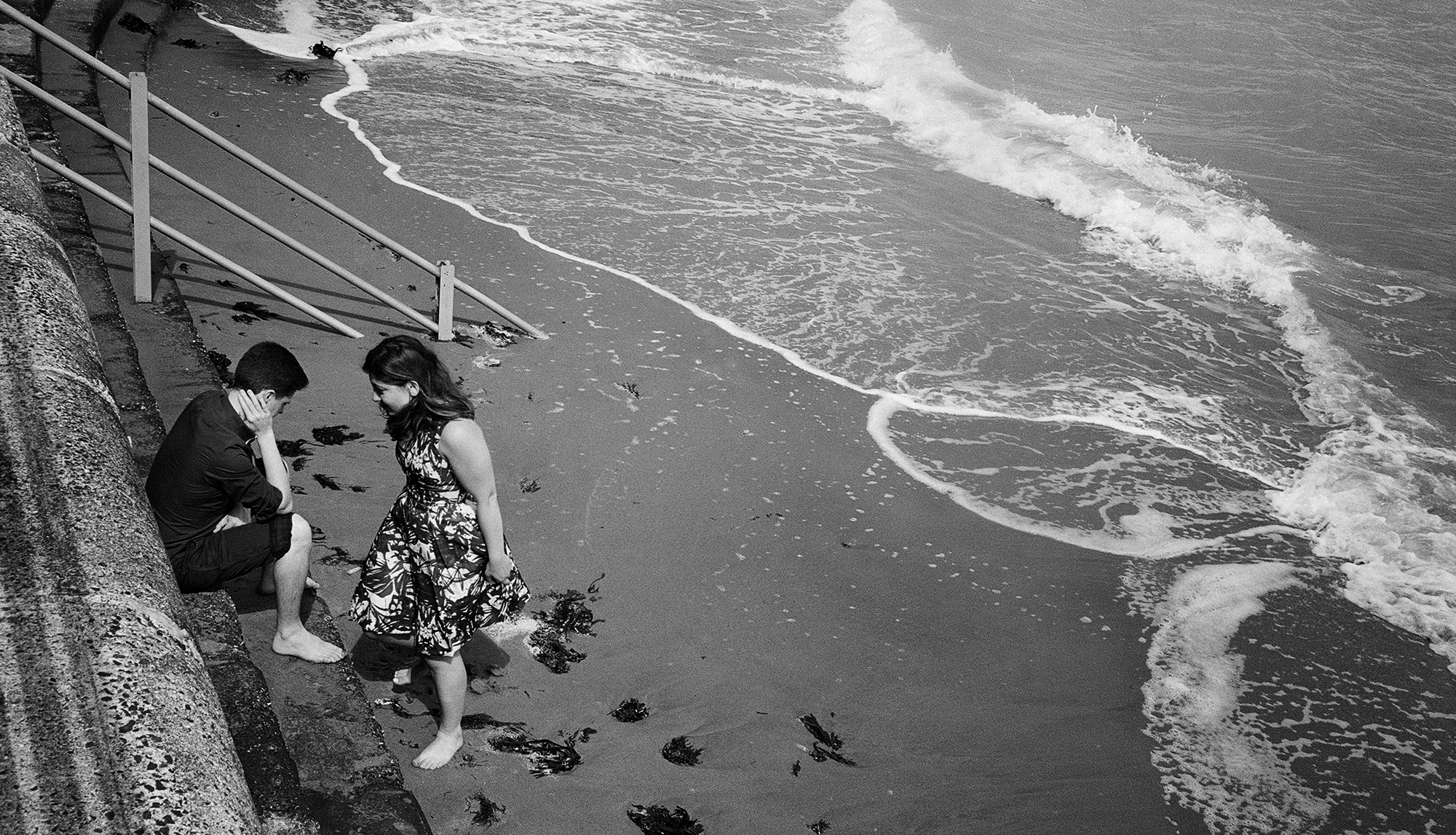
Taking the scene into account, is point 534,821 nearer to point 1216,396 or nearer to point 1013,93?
Answer: point 1216,396

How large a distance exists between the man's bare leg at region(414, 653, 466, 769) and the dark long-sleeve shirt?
3.05 feet

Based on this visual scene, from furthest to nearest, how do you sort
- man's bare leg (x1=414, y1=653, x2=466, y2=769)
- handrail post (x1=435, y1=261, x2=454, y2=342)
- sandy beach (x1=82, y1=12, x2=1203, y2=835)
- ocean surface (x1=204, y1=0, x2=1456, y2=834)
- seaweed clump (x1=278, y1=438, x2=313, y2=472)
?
handrail post (x1=435, y1=261, x2=454, y2=342)
ocean surface (x1=204, y1=0, x2=1456, y2=834)
seaweed clump (x1=278, y1=438, x2=313, y2=472)
sandy beach (x1=82, y1=12, x2=1203, y2=835)
man's bare leg (x1=414, y1=653, x2=466, y2=769)

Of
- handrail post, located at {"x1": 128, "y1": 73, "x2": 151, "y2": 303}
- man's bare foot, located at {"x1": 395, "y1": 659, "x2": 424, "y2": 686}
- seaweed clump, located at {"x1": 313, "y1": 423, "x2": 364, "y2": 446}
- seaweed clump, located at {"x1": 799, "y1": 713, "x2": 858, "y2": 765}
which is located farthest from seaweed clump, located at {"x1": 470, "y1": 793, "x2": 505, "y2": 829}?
handrail post, located at {"x1": 128, "y1": 73, "x2": 151, "y2": 303}

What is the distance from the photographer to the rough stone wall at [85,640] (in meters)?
1.86

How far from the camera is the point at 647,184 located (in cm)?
1139

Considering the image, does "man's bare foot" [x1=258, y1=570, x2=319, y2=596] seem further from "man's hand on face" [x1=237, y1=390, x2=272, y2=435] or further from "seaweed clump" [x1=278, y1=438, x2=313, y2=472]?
"seaweed clump" [x1=278, y1=438, x2=313, y2=472]

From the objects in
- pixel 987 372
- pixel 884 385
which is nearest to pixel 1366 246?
pixel 987 372

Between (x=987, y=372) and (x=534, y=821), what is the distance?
19.0 feet

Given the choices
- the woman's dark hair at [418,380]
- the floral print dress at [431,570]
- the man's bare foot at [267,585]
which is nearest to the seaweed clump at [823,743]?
the floral print dress at [431,570]

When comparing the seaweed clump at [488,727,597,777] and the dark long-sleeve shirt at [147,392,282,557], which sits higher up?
the dark long-sleeve shirt at [147,392,282,557]

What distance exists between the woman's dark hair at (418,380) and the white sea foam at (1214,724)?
3.61 meters

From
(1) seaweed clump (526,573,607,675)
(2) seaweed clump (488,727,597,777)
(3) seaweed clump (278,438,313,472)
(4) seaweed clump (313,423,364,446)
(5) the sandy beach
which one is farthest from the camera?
(4) seaweed clump (313,423,364,446)

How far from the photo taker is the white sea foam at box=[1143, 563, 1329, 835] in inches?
194

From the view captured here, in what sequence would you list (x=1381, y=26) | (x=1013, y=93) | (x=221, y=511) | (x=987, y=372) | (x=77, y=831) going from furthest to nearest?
(x=1381, y=26) < (x=1013, y=93) < (x=987, y=372) < (x=221, y=511) < (x=77, y=831)
